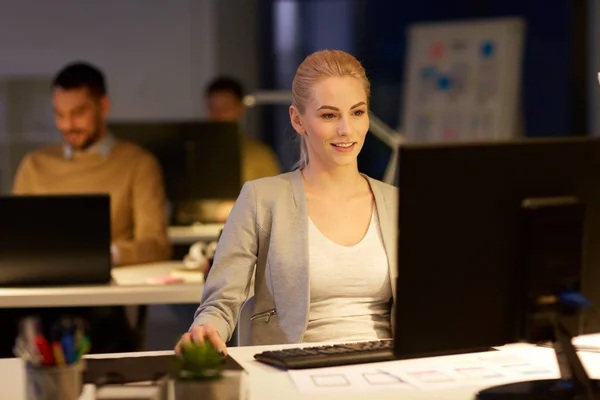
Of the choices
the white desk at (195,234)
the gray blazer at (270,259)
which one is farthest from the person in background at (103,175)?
the gray blazer at (270,259)

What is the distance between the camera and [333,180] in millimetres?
2482

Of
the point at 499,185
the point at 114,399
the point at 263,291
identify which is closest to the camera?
the point at 114,399

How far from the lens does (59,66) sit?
7.46 metres

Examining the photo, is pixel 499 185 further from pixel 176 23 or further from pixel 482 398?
pixel 176 23

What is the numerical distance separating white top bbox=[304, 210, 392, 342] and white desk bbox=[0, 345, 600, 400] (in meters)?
0.17

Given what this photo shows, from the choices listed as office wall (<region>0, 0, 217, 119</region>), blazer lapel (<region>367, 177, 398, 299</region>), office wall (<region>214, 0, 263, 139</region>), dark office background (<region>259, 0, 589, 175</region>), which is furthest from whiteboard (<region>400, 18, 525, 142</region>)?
blazer lapel (<region>367, 177, 398, 299</region>)

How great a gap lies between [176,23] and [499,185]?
6114mm

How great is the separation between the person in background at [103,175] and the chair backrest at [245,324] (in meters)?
1.20

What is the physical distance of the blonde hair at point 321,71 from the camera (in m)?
2.45

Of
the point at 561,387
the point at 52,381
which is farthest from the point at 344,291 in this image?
the point at 52,381

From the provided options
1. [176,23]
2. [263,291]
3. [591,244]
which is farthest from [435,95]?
[591,244]

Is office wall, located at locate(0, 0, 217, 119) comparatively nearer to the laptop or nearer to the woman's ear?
the laptop

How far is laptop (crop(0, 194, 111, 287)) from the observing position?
3.13 metres

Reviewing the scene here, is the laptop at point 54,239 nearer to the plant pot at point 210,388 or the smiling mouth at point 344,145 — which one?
the smiling mouth at point 344,145
